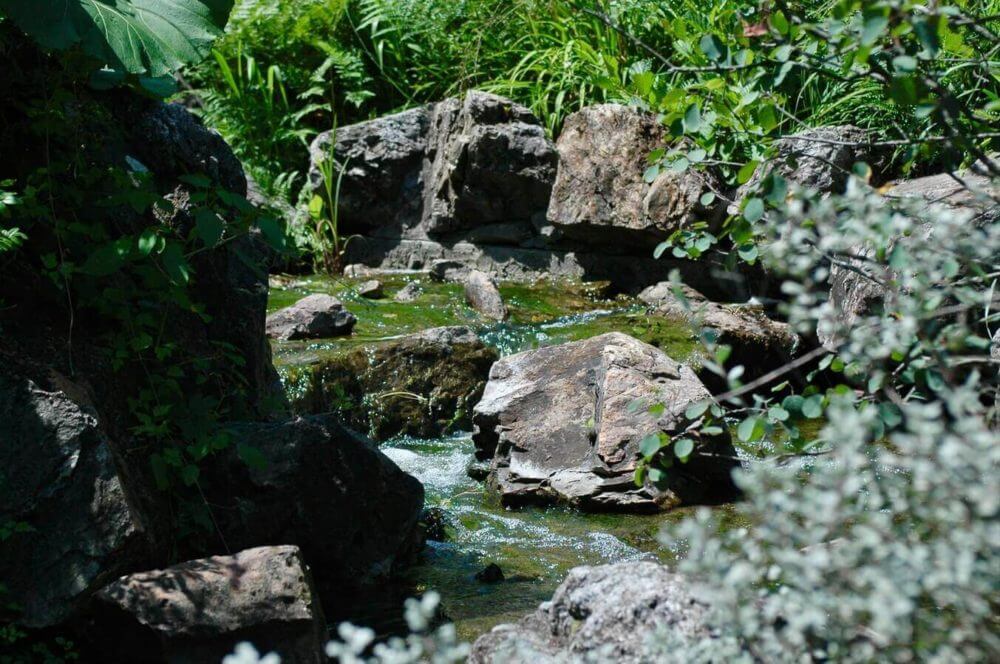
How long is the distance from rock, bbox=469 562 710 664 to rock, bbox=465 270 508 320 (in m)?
6.42

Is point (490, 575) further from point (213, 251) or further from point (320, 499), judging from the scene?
point (213, 251)

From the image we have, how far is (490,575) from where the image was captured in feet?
15.0

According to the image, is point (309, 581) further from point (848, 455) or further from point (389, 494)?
point (848, 455)

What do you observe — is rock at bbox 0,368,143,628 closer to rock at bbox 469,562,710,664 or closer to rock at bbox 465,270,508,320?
rock at bbox 469,562,710,664

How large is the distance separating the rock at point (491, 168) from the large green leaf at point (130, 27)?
20.1ft

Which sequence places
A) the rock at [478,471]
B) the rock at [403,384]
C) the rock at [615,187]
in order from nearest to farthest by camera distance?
the rock at [478,471]
the rock at [403,384]
the rock at [615,187]

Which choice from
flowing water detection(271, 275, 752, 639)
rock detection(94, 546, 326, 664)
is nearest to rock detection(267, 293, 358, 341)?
flowing water detection(271, 275, 752, 639)

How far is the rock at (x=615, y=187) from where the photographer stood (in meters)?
→ 9.52

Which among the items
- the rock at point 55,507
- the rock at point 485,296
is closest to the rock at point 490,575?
the rock at point 55,507

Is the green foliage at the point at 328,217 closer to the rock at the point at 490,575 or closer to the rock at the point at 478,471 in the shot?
the rock at the point at 478,471

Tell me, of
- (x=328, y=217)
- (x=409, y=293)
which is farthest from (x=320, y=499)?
(x=328, y=217)

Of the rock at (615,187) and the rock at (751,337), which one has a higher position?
the rock at (615,187)

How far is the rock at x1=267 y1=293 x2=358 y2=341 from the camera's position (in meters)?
8.22

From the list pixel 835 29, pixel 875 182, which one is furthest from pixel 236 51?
pixel 835 29
